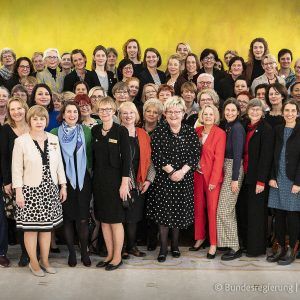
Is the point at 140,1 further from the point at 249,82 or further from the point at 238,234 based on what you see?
the point at 238,234

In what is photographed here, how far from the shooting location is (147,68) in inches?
252

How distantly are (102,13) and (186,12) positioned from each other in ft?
4.54

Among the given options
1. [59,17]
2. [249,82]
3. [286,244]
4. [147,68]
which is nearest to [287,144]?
[286,244]

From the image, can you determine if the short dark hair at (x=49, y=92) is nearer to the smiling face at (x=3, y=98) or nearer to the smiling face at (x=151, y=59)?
the smiling face at (x=3, y=98)

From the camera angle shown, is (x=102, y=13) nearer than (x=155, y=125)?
No

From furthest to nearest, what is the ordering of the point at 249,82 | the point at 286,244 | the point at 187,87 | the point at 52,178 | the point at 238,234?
the point at 249,82, the point at 187,87, the point at 238,234, the point at 286,244, the point at 52,178

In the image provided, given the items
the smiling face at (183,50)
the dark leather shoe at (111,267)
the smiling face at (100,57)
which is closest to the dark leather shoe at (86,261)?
the dark leather shoe at (111,267)

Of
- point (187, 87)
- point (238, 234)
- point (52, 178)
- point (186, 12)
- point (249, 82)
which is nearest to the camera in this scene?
point (52, 178)

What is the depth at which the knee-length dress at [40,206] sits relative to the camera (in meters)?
4.22

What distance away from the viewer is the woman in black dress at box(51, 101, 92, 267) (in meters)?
4.40

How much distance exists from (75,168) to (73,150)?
0.16 m

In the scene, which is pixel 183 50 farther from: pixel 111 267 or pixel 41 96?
pixel 111 267

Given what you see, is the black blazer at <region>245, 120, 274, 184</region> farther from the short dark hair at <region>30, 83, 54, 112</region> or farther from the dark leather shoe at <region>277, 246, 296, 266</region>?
the short dark hair at <region>30, 83, 54, 112</region>

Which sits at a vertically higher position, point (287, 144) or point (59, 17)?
point (59, 17)
